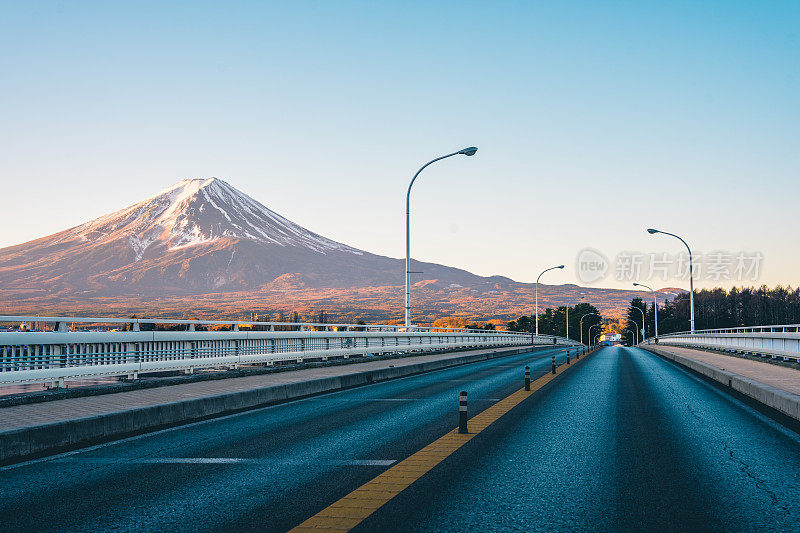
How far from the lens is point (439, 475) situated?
7.06 meters

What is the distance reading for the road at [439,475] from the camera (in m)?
5.59

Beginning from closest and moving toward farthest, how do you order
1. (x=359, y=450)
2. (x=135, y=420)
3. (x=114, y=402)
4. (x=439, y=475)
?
1. (x=439, y=475)
2. (x=359, y=450)
3. (x=135, y=420)
4. (x=114, y=402)

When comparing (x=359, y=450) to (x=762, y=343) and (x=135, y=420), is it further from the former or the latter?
(x=762, y=343)

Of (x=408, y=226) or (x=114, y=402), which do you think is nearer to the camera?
(x=114, y=402)

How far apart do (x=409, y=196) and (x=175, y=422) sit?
22.9 m

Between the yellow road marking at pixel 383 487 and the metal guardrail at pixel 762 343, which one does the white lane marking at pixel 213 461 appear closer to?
the yellow road marking at pixel 383 487

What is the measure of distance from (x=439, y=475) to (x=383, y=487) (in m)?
0.74

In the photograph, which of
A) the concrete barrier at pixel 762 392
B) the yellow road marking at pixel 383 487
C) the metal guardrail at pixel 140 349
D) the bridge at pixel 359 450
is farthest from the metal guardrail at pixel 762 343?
the yellow road marking at pixel 383 487

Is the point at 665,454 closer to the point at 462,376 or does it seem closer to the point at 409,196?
the point at 462,376

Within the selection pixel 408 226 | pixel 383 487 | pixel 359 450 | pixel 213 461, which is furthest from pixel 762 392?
pixel 408 226

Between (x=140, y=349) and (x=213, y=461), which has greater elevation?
(x=140, y=349)

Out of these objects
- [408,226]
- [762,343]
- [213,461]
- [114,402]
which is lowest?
[213,461]

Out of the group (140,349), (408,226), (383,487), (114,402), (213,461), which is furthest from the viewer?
(408,226)

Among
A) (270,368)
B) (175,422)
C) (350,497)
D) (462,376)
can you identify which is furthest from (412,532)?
(462,376)
